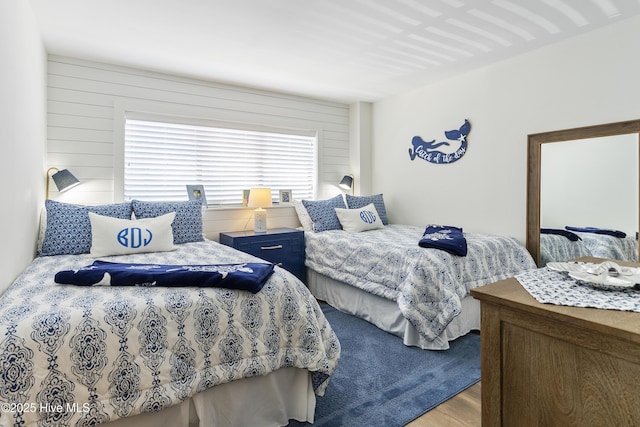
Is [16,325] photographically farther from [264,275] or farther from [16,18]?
[16,18]

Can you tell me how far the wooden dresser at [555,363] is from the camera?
0.88 meters

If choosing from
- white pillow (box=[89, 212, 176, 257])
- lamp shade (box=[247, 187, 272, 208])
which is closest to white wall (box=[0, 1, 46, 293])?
white pillow (box=[89, 212, 176, 257])

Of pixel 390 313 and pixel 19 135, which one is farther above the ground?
pixel 19 135

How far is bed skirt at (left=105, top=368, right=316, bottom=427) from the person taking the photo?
1.50 m

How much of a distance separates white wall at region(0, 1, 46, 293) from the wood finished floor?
2.25 m

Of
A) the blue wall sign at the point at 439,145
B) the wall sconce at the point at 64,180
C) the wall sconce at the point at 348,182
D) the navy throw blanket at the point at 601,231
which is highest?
the blue wall sign at the point at 439,145

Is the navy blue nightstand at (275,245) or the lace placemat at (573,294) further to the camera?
the navy blue nightstand at (275,245)

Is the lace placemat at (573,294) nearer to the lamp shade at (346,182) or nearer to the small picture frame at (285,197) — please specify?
the small picture frame at (285,197)

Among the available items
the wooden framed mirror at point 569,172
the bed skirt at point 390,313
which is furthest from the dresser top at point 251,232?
the wooden framed mirror at point 569,172

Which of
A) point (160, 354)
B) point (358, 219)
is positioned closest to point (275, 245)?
point (358, 219)

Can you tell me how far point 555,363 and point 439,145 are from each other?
331cm

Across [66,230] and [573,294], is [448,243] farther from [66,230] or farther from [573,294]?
[66,230]

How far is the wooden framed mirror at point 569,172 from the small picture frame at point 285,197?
2.59 meters

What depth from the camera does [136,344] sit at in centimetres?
138
